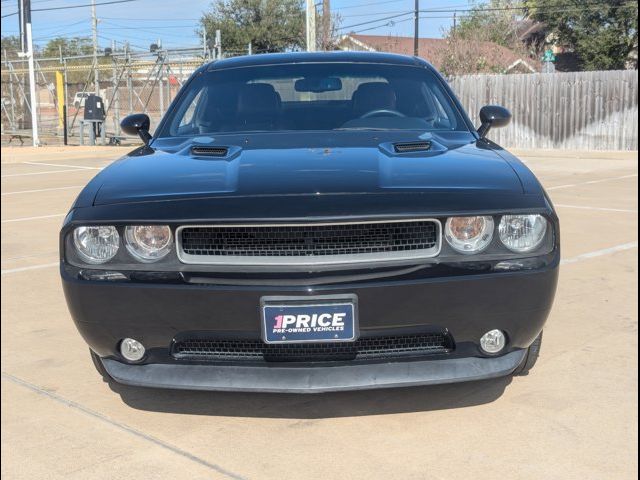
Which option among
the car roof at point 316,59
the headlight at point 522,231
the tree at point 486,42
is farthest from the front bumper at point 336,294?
the tree at point 486,42

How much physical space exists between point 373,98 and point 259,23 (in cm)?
3621

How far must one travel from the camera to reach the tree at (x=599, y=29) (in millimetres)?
35562

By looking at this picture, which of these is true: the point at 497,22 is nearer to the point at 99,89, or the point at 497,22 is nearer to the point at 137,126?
the point at 99,89

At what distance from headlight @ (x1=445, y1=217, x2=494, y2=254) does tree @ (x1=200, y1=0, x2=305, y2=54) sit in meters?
36.8

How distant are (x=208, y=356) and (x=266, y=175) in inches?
29.0

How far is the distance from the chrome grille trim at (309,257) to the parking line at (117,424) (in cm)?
73

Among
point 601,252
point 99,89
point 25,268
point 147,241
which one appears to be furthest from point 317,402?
point 99,89

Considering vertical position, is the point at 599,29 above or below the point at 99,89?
above

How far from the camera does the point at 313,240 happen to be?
281 cm

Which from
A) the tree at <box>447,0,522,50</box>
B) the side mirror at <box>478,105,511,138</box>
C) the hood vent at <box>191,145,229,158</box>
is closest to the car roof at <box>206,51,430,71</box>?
the side mirror at <box>478,105,511,138</box>

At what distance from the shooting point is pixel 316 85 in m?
4.58

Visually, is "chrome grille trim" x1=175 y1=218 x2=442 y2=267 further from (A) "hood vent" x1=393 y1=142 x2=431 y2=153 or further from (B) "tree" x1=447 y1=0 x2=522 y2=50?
(B) "tree" x1=447 y1=0 x2=522 y2=50

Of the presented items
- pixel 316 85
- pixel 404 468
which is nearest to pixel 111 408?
pixel 404 468

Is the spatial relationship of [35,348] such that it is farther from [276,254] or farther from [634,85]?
[634,85]
